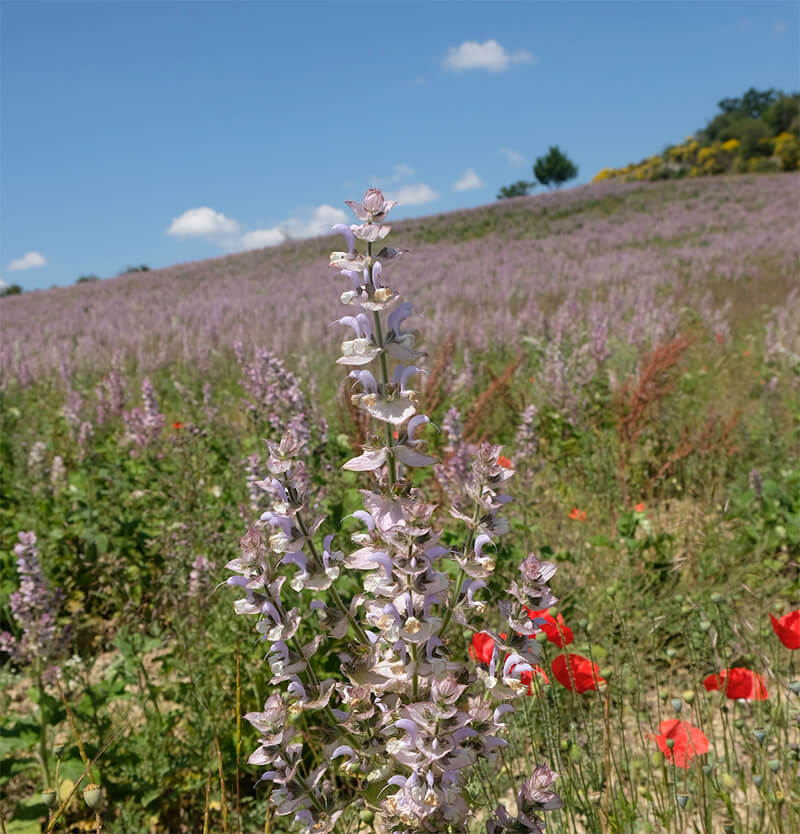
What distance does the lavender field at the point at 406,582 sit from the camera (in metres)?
1.10

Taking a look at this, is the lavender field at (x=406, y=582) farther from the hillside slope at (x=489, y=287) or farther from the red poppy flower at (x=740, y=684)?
the hillside slope at (x=489, y=287)

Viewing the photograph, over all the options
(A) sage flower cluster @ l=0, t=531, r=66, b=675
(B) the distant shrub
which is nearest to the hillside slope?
(A) sage flower cluster @ l=0, t=531, r=66, b=675

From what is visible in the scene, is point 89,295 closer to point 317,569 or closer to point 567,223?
point 567,223

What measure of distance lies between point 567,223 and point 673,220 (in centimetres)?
325

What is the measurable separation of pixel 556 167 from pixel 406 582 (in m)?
54.5

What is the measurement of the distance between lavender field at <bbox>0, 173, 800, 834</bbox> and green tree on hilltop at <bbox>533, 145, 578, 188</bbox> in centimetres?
4522

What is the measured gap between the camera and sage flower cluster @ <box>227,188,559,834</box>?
101 centimetres

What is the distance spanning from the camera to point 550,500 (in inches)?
163

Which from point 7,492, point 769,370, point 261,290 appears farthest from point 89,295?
point 769,370

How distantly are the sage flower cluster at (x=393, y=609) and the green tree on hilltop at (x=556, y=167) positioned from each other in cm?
5409

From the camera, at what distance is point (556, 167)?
50.5 metres

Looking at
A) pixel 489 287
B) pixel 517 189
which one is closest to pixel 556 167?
pixel 517 189

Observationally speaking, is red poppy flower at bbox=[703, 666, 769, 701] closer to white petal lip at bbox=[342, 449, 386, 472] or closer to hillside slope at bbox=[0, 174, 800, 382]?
Result: white petal lip at bbox=[342, 449, 386, 472]

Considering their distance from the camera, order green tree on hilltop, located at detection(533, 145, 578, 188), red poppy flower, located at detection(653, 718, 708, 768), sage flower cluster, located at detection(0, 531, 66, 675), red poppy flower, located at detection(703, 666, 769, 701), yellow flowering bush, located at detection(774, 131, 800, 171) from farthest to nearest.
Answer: green tree on hilltop, located at detection(533, 145, 578, 188)
yellow flowering bush, located at detection(774, 131, 800, 171)
sage flower cluster, located at detection(0, 531, 66, 675)
red poppy flower, located at detection(703, 666, 769, 701)
red poppy flower, located at detection(653, 718, 708, 768)
